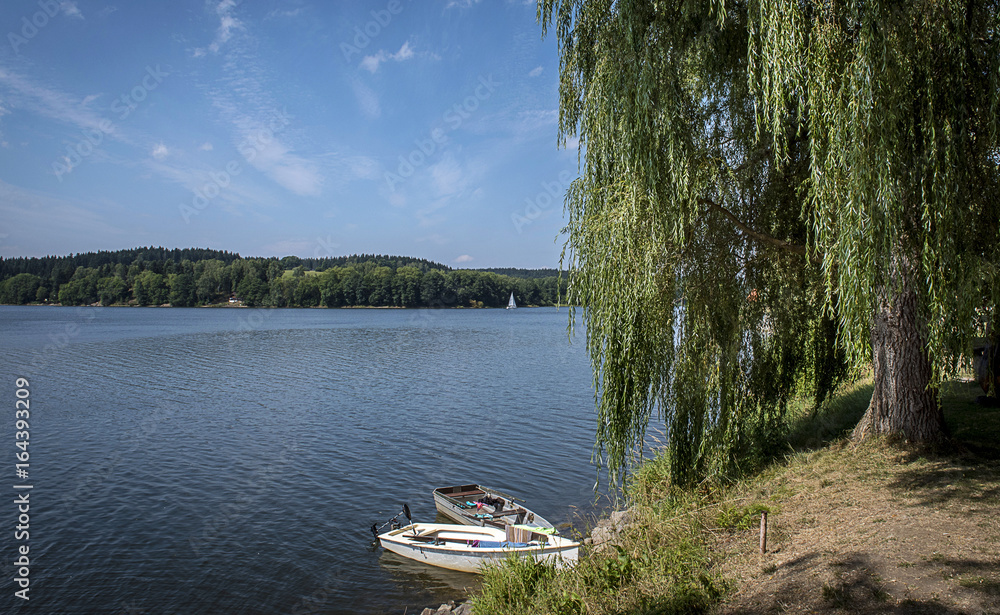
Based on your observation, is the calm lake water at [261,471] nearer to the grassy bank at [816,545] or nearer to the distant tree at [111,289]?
the grassy bank at [816,545]

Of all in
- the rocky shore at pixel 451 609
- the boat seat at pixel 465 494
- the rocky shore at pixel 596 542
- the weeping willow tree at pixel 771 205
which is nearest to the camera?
the weeping willow tree at pixel 771 205

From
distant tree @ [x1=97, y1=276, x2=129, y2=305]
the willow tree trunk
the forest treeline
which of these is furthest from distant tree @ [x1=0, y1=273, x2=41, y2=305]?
the willow tree trunk

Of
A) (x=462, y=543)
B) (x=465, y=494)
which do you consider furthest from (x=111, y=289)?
(x=462, y=543)

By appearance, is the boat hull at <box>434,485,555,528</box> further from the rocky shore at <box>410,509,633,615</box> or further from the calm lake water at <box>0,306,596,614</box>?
the rocky shore at <box>410,509,633,615</box>

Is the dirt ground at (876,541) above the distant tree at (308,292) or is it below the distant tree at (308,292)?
below

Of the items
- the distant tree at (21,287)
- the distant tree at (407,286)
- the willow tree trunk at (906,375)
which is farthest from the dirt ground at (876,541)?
the distant tree at (21,287)

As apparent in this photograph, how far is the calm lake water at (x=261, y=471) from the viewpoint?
11289mm

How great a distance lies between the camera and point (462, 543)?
1230cm

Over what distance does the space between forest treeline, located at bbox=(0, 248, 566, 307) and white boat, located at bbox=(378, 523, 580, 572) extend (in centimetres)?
9446

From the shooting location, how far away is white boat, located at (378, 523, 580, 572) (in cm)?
1155

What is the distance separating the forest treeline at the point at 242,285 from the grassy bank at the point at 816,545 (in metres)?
98.0

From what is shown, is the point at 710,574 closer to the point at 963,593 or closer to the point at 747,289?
the point at 963,593

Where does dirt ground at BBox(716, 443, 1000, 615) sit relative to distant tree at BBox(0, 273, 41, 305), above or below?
below

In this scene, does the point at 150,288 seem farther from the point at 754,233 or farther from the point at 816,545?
the point at 816,545
